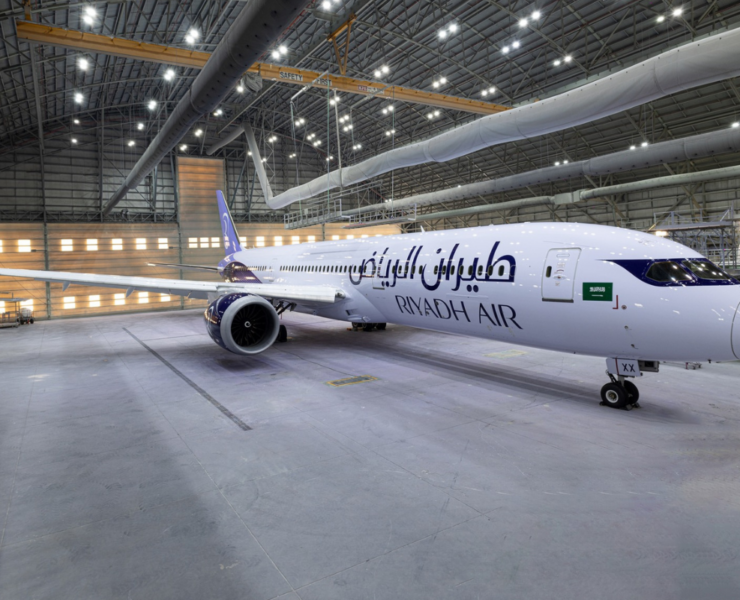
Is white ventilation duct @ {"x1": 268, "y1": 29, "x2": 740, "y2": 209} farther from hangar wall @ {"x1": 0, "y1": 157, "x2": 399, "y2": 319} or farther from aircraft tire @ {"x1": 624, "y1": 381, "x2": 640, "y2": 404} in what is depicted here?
hangar wall @ {"x1": 0, "y1": 157, "x2": 399, "y2": 319}

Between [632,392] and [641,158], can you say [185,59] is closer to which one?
[632,392]

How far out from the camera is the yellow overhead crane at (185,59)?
13.9 m

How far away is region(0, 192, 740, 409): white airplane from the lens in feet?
22.5

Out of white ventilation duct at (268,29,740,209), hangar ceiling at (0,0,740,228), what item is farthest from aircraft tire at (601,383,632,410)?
hangar ceiling at (0,0,740,228)

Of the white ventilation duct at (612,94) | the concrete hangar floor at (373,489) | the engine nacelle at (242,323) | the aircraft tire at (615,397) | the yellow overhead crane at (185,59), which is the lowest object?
the concrete hangar floor at (373,489)

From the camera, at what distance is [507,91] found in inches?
986

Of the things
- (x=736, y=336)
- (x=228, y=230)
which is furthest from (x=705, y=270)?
(x=228, y=230)

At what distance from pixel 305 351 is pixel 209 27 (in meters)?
15.2

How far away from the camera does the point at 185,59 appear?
1645 cm

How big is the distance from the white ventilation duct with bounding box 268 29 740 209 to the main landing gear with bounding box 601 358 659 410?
681cm

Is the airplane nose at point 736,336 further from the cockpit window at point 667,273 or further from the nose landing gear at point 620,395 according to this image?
the nose landing gear at point 620,395

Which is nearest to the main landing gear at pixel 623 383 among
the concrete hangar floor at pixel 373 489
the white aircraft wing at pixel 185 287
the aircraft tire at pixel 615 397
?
the aircraft tire at pixel 615 397

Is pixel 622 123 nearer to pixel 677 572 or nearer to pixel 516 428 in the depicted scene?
pixel 516 428

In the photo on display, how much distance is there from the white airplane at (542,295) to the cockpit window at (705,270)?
0.02 meters
